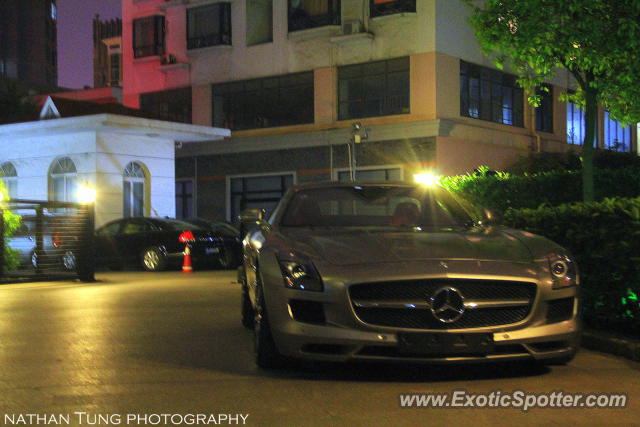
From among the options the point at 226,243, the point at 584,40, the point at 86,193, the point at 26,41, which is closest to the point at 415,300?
the point at 584,40

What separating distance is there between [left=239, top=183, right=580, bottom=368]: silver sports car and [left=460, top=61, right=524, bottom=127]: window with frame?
2641 cm

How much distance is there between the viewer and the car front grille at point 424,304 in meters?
6.34

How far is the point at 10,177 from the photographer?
30391mm

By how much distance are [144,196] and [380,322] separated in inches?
962

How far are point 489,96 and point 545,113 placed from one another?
4.22m

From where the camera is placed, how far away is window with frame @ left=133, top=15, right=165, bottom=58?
39.4m

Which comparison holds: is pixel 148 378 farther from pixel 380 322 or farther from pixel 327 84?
pixel 327 84

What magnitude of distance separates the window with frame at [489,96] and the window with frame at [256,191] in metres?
7.23

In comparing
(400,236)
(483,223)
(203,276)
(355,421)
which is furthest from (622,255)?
(203,276)

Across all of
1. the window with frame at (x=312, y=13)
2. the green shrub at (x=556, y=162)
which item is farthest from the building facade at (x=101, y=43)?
the green shrub at (x=556, y=162)

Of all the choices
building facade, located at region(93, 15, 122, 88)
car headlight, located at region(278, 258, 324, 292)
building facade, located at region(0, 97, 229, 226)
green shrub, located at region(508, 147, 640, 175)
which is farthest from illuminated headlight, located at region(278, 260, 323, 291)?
building facade, located at region(93, 15, 122, 88)

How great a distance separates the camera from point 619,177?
20.9 metres

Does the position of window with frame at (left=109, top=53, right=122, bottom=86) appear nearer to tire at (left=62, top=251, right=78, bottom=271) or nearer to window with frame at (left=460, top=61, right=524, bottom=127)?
window with frame at (left=460, top=61, right=524, bottom=127)

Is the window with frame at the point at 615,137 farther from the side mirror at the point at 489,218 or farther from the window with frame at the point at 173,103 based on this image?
the side mirror at the point at 489,218
